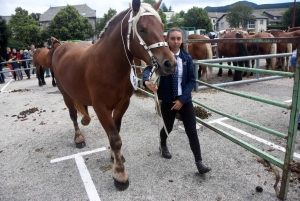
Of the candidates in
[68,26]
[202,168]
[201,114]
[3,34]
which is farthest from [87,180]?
[68,26]

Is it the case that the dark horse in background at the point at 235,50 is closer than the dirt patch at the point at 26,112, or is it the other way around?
the dirt patch at the point at 26,112

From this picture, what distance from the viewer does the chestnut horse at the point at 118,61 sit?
6.40ft

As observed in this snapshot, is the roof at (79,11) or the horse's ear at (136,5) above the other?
the roof at (79,11)

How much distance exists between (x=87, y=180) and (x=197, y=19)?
7141 centimetres

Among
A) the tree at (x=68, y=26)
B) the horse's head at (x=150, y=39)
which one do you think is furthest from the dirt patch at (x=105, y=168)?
the tree at (x=68, y=26)

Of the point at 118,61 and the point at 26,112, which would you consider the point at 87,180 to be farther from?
the point at 26,112

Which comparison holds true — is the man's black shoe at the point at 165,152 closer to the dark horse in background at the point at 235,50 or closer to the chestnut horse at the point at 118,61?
the chestnut horse at the point at 118,61

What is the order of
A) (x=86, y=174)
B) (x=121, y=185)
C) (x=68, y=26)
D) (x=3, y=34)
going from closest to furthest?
(x=121, y=185) < (x=86, y=174) < (x=3, y=34) < (x=68, y=26)

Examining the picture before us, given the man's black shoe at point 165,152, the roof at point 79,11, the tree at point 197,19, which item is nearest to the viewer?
the man's black shoe at point 165,152

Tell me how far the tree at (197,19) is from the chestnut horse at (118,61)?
228 feet

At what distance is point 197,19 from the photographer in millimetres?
67562

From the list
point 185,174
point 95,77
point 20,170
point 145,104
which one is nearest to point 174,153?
point 185,174

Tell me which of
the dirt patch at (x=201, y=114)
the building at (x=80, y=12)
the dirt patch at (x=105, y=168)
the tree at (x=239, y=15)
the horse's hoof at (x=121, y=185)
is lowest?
the dirt patch at (x=105, y=168)

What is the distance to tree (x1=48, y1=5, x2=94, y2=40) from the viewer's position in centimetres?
4769
